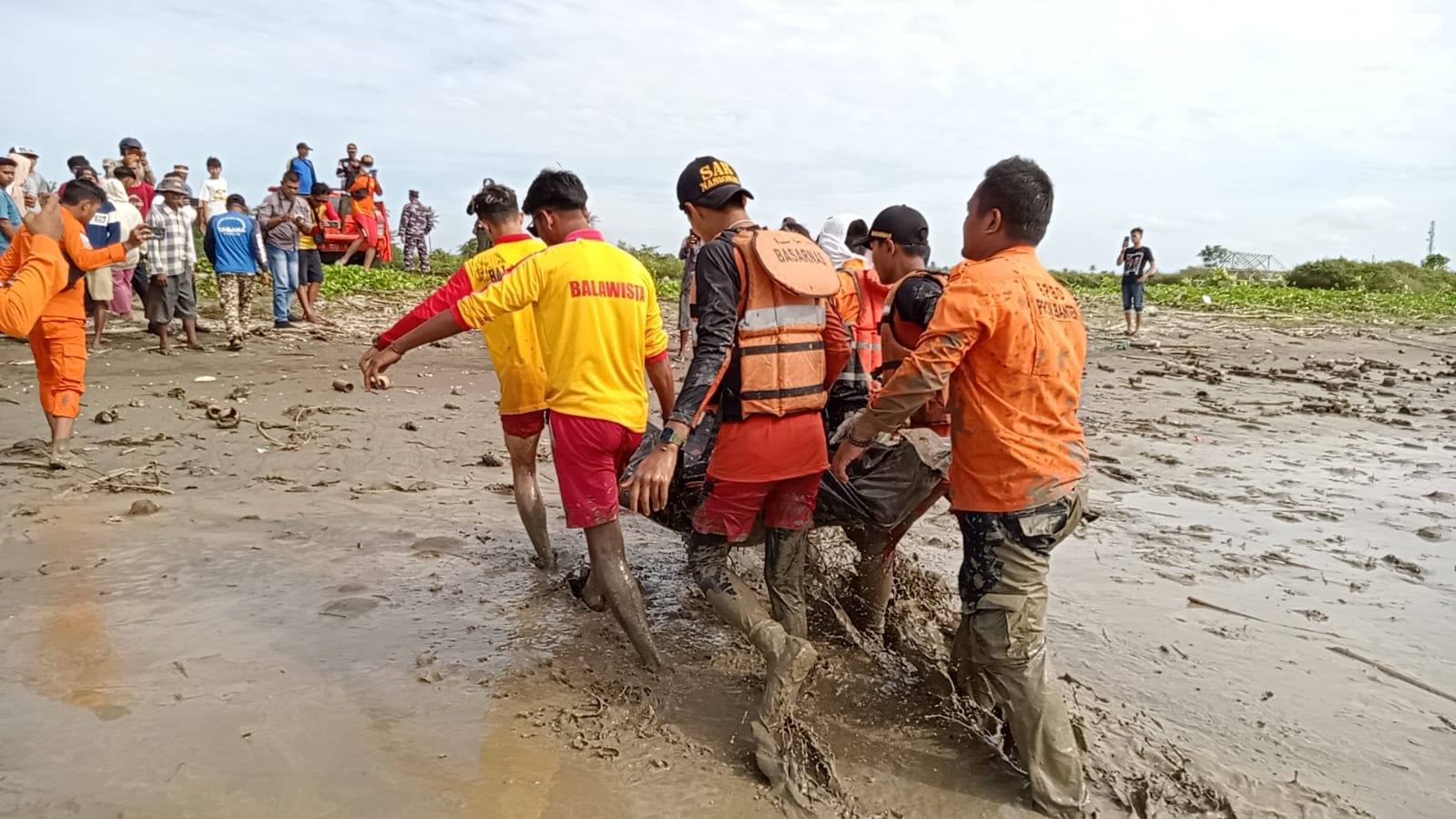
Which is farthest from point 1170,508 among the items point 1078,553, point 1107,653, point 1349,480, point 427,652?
point 427,652

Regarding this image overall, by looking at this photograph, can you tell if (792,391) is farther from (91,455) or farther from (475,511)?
(91,455)

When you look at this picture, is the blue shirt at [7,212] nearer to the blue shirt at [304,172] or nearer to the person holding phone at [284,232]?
the person holding phone at [284,232]

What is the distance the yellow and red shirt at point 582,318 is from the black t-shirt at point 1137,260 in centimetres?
1398

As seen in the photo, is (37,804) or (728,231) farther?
(728,231)

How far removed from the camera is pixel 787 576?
3973mm

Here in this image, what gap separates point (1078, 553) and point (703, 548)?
124 inches

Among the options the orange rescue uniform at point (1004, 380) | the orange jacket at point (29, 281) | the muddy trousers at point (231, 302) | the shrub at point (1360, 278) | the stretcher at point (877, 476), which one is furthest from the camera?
the shrub at point (1360, 278)

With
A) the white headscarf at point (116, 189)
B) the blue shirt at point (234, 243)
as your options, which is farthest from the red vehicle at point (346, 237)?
the white headscarf at point (116, 189)

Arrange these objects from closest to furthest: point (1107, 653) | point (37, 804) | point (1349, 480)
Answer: point (37, 804) → point (1107, 653) → point (1349, 480)

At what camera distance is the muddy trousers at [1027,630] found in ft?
10.3

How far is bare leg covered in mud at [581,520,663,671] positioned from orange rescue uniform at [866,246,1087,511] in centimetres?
139

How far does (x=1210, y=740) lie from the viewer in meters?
3.77

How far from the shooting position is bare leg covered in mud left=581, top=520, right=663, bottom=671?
4039 millimetres

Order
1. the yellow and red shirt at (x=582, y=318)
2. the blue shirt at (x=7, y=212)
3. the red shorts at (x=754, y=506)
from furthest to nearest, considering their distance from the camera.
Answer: the blue shirt at (x=7, y=212) < the yellow and red shirt at (x=582, y=318) < the red shorts at (x=754, y=506)
